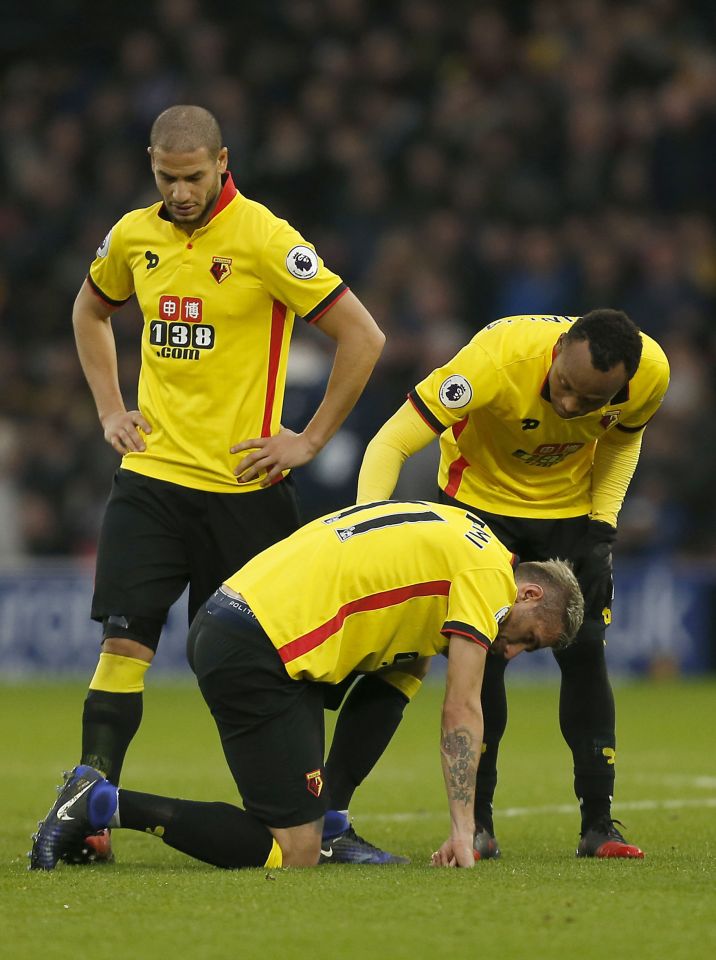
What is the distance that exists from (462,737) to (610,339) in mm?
1351

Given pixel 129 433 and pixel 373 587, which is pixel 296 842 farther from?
pixel 129 433

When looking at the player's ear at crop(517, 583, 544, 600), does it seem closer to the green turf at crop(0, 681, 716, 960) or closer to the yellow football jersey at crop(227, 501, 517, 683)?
the yellow football jersey at crop(227, 501, 517, 683)

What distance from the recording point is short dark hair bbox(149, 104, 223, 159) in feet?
18.3

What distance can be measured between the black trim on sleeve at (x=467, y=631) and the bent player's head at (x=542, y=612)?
Result: 0.18 metres

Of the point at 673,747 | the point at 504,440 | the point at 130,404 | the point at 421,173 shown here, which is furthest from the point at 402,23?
the point at 504,440

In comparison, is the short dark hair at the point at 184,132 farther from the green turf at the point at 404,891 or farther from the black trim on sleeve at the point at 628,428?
the green turf at the point at 404,891

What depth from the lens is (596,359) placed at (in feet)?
18.1

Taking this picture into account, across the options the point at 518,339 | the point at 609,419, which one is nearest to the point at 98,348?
the point at 518,339

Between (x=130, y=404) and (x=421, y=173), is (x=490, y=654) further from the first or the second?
(x=421, y=173)

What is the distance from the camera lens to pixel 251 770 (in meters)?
5.39

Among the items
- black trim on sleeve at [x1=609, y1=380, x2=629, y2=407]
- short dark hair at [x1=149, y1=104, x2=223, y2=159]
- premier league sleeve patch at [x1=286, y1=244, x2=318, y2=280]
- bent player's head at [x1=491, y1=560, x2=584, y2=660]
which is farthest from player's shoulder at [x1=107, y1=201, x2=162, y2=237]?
bent player's head at [x1=491, y1=560, x2=584, y2=660]

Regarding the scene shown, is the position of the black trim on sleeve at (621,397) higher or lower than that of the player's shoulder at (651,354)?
lower

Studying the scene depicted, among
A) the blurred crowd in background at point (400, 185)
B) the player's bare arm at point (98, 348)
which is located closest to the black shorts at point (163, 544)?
the player's bare arm at point (98, 348)

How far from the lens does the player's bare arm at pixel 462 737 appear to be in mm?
5156
